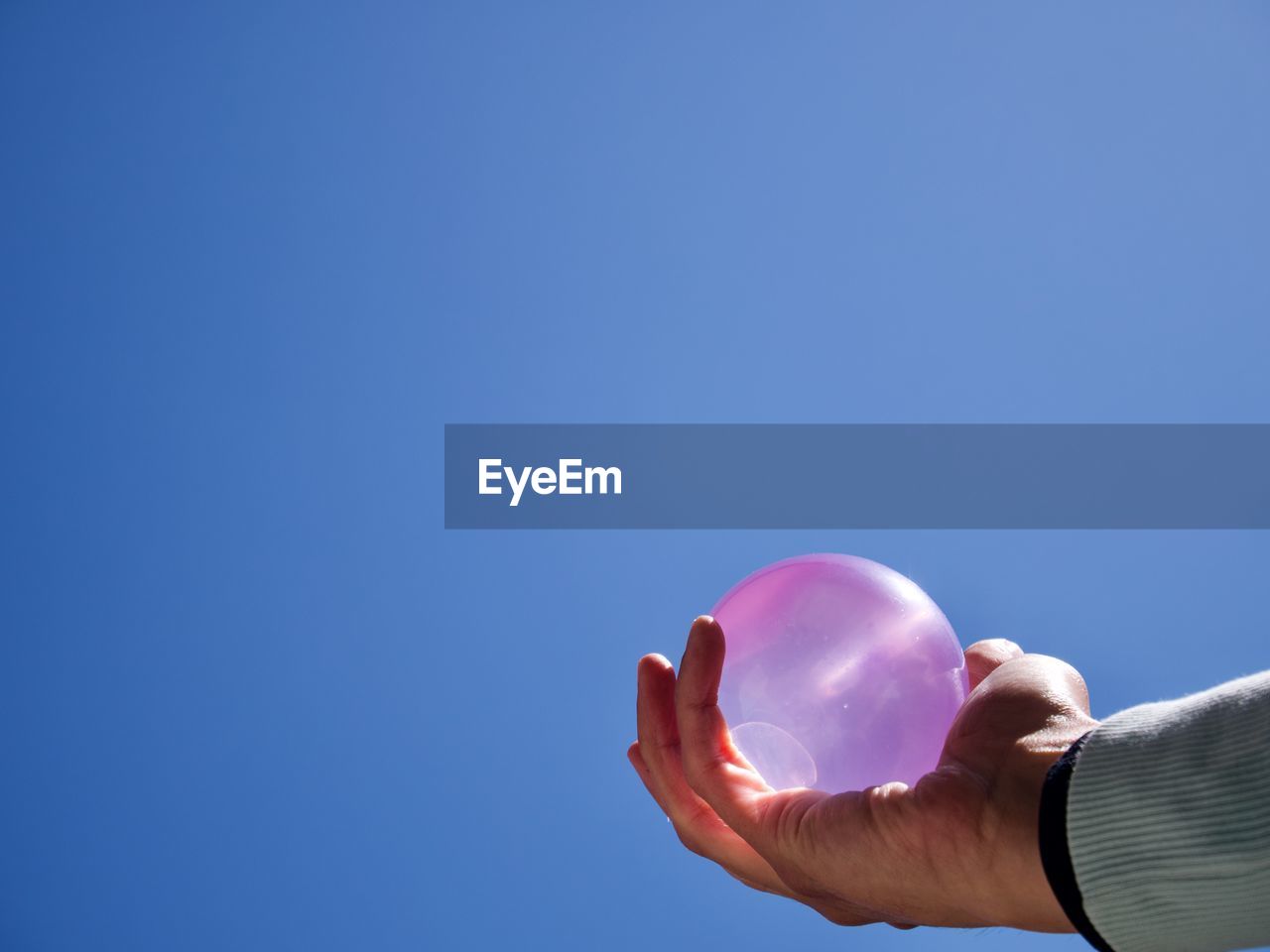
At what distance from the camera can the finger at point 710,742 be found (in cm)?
90

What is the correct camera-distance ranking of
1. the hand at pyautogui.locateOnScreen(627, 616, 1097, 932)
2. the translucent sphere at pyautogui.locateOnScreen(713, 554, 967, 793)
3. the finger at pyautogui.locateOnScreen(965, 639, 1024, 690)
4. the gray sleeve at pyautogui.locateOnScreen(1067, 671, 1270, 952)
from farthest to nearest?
1. the finger at pyautogui.locateOnScreen(965, 639, 1024, 690)
2. the translucent sphere at pyautogui.locateOnScreen(713, 554, 967, 793)
3. the hand at pyautogui.locateOnScreen(627, 616, 1097, 932)
4. the gray sleeve at pyautogui.locateOnScreen(1067, 671, 1270, 952)

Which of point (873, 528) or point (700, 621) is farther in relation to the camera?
point (873, 528)

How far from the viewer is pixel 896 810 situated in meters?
0.78

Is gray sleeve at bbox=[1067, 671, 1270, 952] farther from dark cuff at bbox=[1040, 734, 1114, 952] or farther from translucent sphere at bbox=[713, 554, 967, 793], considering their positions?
translucent sphere at bbox=[713, 554, 967, 793]

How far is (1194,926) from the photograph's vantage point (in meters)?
0.66

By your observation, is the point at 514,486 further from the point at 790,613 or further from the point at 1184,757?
the point at 1184,757

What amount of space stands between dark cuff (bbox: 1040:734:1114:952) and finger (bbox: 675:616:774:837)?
0.26 m

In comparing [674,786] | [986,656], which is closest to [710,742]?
[674,786]

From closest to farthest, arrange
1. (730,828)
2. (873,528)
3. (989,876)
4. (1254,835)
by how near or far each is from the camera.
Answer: (1254,835), (989,876), (730,828), (873,528)

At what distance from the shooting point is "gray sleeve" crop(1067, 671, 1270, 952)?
0.64 meters

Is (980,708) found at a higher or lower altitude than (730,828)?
higher

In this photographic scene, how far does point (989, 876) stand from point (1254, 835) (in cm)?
17

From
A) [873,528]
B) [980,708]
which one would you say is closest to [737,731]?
[980,708]

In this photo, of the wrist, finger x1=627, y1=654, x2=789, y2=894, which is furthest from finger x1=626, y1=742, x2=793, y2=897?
the wrist
